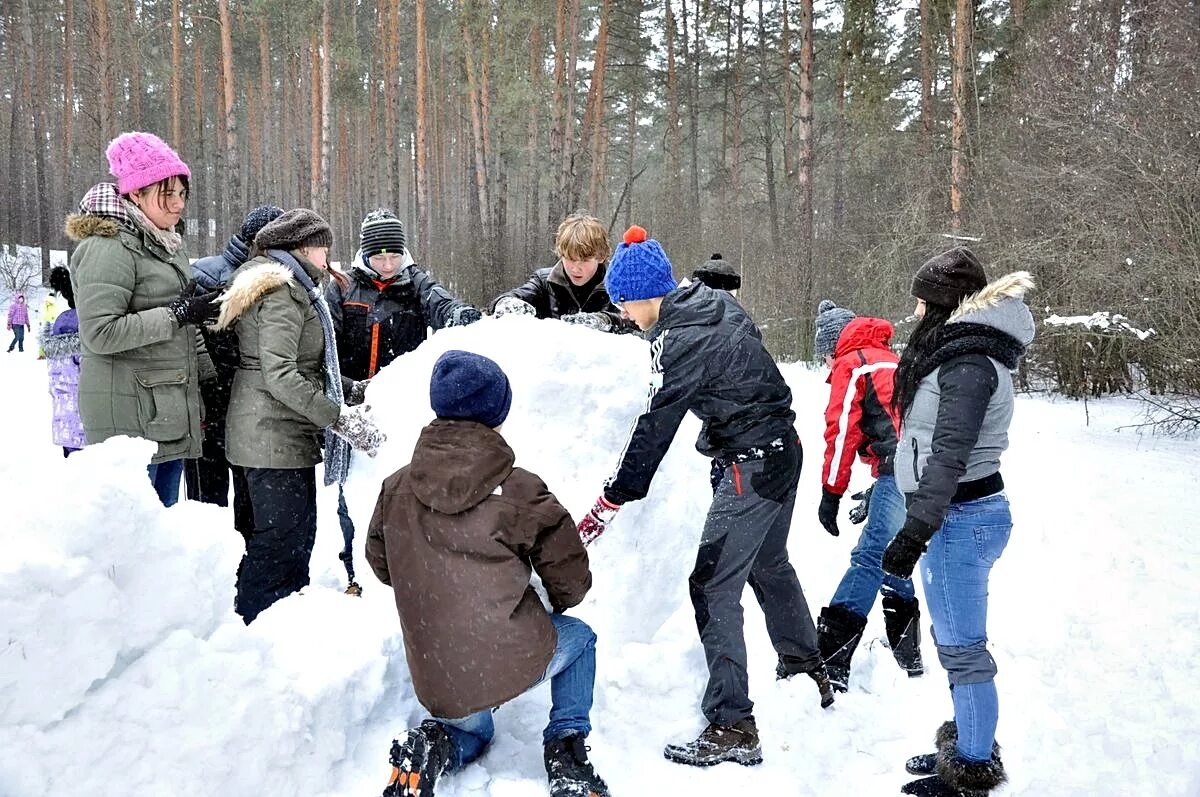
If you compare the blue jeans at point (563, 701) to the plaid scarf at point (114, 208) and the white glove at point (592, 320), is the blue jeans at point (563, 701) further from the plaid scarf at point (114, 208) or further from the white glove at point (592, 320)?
the plaid scarf at point (114, 208)

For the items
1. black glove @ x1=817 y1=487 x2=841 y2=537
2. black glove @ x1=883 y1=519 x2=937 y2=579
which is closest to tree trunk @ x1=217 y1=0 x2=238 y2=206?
black glove @ x1=817 y1=487 x2=841 y2=537

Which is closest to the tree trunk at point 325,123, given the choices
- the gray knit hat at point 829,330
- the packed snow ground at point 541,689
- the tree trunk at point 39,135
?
the tree trunk at point 39,135

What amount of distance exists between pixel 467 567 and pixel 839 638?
1994mm

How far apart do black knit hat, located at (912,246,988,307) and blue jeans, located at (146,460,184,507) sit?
10.4ft

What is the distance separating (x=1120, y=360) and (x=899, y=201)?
5560mm

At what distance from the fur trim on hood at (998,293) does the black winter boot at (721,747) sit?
1643 mm

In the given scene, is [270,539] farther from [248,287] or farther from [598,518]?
[598,518]

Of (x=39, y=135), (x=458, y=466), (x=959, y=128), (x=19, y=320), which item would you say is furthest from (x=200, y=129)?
(x=458, y=466)

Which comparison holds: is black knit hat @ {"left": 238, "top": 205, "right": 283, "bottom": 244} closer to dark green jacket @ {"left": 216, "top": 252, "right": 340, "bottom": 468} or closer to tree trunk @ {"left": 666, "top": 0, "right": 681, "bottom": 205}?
dark green jacket @ {"left": 216, "top": 252, "right": 340, "bottom": 468}

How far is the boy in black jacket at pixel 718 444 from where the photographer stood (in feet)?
9.03

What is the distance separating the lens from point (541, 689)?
292cm

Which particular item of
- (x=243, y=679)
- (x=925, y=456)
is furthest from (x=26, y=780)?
(x=925, y=456)

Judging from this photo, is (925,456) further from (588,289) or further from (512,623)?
(588,289)

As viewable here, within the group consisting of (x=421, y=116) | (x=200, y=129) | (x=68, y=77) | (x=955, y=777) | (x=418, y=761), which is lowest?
(x=955, y=777)
